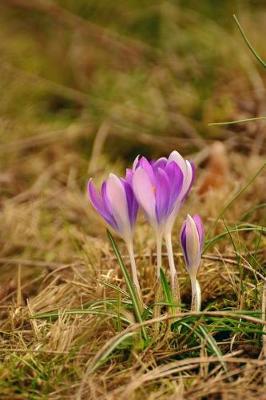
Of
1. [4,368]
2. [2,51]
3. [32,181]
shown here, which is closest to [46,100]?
[2,51]

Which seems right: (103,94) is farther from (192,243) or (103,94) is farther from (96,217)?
(192,243)

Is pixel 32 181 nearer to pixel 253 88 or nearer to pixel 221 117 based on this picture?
pixel 221 117

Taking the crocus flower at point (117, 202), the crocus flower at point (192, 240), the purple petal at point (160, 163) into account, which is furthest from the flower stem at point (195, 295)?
the purple petal at point (160, 163)

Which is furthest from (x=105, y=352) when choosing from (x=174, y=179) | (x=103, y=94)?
(x=103, y=94)

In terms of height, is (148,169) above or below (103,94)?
above

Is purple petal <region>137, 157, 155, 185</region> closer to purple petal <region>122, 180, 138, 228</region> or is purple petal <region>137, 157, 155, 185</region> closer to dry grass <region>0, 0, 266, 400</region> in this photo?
purple petal <region>122, 180, 138, 228</region>

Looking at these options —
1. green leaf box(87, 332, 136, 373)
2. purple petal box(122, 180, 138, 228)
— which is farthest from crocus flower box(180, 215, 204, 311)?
green leaf box(87, 332, 136, 373)
